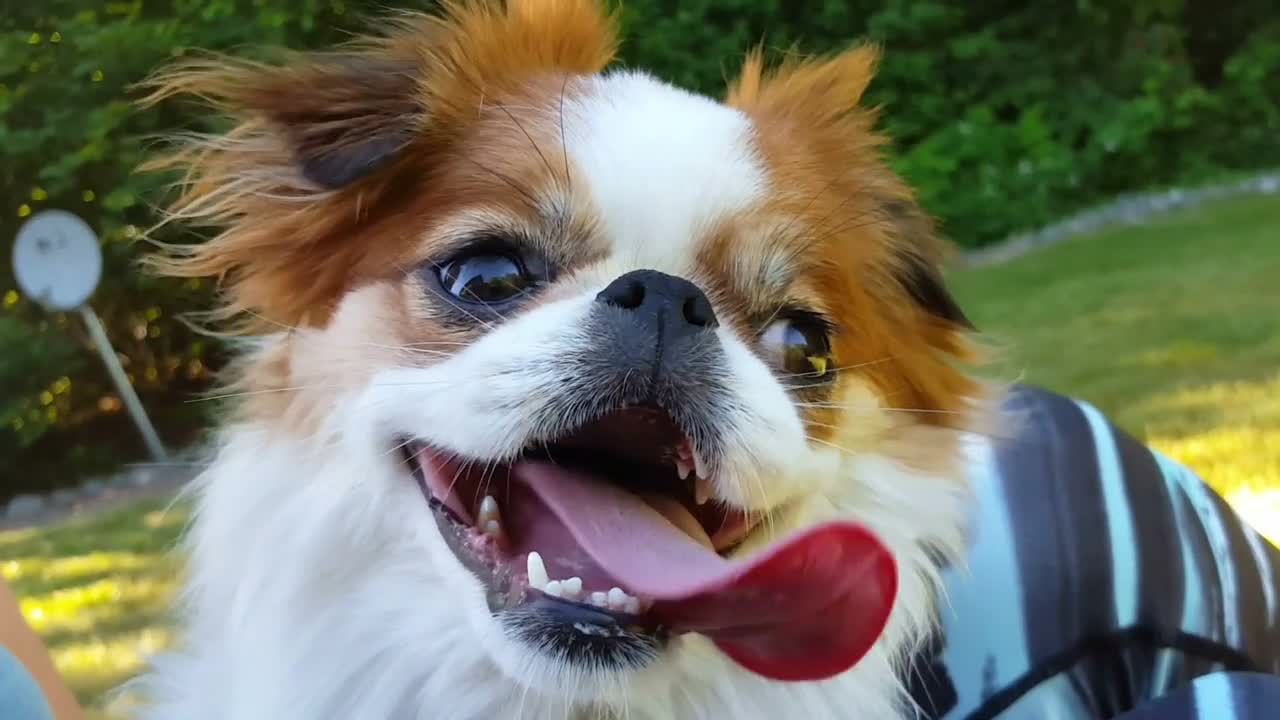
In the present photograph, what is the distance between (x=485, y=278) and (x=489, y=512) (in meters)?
0.32

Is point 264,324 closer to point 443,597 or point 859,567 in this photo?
point 443,597

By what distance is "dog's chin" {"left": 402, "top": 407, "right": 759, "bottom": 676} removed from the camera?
4.42 feet

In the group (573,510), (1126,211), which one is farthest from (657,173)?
(1126,211)

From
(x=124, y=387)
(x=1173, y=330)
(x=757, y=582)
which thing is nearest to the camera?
(x=757, y=582)

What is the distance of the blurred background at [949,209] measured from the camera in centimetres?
405

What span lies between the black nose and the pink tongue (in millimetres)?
216

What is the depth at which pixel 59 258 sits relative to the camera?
18.6 feet

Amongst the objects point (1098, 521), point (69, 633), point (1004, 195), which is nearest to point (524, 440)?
point (1098, 521)

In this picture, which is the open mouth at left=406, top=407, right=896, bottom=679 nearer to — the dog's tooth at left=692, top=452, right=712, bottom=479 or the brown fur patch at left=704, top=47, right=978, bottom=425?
the dog's tooth at left=692, top=452, right=712, bottom=479

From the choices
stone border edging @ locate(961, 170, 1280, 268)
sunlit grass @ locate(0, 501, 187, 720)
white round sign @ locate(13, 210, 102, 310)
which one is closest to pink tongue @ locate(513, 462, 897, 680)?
sunlit grass @ locate(0, 501, 187, 720)

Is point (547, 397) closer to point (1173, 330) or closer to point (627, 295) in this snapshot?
point (627, 295)

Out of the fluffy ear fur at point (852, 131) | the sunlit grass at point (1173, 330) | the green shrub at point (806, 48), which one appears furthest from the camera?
the green shrub at point (806, 48)

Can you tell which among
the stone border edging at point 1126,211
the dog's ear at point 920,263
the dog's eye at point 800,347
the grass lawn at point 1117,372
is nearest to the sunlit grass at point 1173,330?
the grass lawn at point 1117,372

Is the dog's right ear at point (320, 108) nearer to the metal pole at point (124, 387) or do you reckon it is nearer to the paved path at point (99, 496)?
the paved path at point (99, 496)
